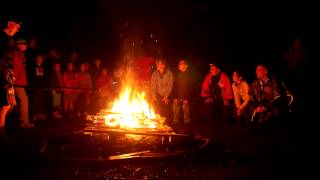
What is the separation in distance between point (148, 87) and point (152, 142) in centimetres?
482

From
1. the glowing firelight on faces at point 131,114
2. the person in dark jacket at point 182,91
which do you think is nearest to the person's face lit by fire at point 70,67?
the glowing firelight on faces at point 131,114

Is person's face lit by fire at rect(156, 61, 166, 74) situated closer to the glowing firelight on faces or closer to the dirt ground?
the glowing firelight on faces

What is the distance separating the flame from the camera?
8.90 metres

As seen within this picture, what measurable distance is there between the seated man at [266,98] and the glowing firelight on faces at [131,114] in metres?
2.73

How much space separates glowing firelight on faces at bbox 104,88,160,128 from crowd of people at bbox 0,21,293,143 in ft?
4.44

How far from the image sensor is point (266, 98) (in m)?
9.73

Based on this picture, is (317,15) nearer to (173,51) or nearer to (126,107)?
(173,51)

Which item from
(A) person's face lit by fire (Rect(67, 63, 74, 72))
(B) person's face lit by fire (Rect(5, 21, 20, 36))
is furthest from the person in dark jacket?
(B) person's face lit by fire (Rect(5, 21, 20, 36))

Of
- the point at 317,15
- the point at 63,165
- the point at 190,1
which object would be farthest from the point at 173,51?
the point at 63,165

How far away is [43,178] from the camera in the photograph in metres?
5.74

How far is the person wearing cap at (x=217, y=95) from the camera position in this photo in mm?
11227

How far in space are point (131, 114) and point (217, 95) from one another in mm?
3267

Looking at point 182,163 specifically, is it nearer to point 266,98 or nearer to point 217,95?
point 266,98

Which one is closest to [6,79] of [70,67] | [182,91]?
[70,67]
